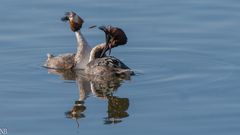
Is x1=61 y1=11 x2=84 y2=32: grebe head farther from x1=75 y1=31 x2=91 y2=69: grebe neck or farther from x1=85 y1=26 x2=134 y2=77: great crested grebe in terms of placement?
x1=85 y1=26 x2=134 y2=77: great crested grebe

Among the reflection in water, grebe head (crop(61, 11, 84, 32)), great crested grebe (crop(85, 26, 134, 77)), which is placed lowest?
the reflection in water

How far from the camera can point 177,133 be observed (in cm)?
1204

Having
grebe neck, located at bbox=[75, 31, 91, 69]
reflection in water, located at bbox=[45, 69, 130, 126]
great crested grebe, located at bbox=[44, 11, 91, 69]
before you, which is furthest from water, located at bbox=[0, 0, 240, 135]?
grebe neck, located at bbox=[75, 31, 91, 69]

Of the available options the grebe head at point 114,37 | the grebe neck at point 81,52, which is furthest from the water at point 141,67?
the grebe neck at point 81,52

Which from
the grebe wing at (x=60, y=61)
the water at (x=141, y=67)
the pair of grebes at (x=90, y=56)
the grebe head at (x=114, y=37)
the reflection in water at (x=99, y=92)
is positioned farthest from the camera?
the grebe wing at (x=60, y=61)

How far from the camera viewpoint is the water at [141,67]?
41.3 ft

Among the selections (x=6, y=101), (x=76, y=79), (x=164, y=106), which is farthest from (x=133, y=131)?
(x=76, y=79)

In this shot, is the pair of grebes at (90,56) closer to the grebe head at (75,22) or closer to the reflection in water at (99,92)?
the grebe head at (75,22)

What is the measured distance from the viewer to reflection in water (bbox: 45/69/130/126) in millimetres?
13117

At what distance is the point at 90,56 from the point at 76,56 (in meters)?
0.25

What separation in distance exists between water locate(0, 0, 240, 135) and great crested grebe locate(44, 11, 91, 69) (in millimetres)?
300

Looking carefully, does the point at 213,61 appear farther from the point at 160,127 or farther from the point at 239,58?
the point at 160,127

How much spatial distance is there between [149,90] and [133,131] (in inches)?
82.6

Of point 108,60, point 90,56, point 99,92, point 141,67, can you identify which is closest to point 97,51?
point 90,56
